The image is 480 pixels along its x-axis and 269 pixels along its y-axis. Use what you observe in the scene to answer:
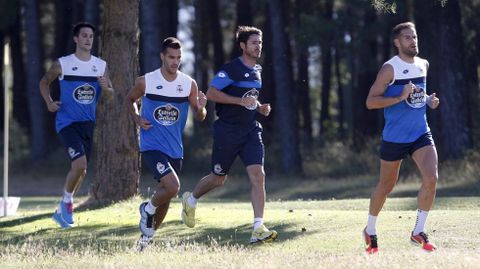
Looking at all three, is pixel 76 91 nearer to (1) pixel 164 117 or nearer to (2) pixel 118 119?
(1) pixel 164 117

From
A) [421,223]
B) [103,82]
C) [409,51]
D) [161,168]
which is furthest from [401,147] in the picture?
[103,82]

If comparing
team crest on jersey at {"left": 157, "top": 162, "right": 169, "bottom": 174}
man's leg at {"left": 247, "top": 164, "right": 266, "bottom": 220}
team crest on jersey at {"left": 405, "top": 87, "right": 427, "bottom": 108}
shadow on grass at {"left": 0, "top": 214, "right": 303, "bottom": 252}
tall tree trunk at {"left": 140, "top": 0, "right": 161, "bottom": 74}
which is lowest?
shadow on grass at {"left": 0, "top": 214, "right": 303, "bottom": 252}

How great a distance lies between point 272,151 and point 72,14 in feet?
34.9

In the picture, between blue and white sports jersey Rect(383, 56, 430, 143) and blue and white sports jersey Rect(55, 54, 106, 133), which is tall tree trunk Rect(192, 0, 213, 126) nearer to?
blue and white sports jersey Rect(55, 54, 106, 133)

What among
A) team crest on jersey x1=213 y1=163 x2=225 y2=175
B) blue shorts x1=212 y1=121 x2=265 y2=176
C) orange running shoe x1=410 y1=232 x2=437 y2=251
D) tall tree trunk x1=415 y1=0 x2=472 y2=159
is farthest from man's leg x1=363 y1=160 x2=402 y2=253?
tall tree trunk x1=415 y1=0 x2=472 y2=159

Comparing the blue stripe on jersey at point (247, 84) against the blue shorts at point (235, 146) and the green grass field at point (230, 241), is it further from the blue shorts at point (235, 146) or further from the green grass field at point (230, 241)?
the green grass field at point (230, 241)

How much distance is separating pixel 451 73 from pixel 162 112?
16.3 meters

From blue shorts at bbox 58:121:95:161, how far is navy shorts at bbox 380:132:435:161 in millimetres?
4465

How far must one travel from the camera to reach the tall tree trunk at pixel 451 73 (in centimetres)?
2564

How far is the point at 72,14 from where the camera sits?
126ft

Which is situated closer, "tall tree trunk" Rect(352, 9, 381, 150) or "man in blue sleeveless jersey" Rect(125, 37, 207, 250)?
"man in blue sleeveless jersey" Rect(125, 37, 207, 250)

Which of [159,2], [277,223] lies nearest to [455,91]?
[159,2]

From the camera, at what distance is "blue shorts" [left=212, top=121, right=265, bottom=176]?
11.3 m

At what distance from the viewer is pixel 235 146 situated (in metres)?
11.4
